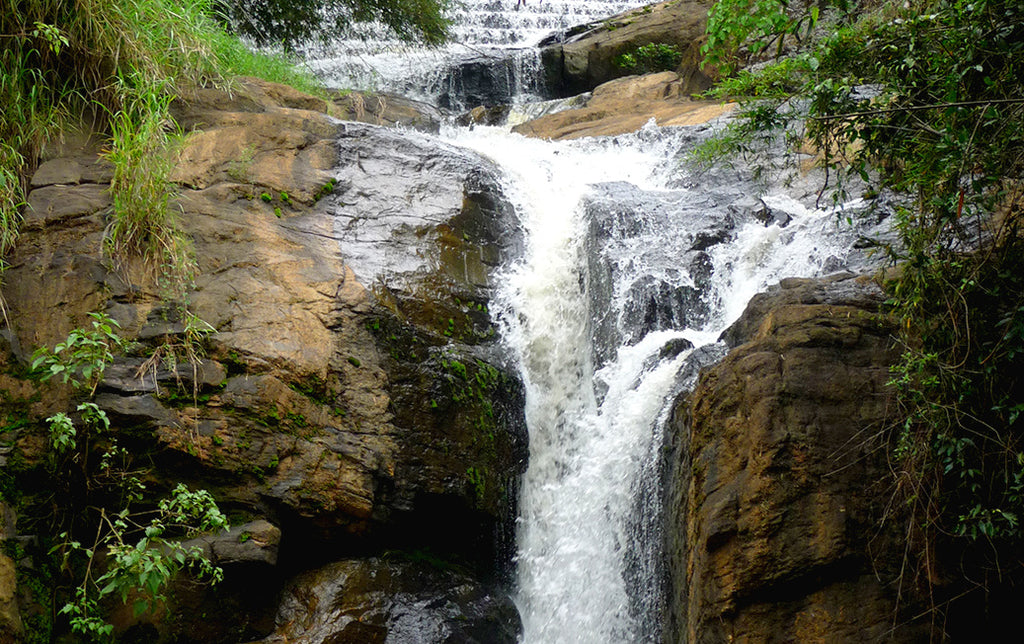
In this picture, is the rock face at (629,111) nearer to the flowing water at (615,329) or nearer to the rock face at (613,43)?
the rock face at (613,43)

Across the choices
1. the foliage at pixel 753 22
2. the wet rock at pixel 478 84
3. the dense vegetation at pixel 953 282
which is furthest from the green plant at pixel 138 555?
the wet rock at pixel 478 84

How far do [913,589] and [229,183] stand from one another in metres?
5.15

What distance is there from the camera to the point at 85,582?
3.81 m

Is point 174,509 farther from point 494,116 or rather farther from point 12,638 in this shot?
point 494,116

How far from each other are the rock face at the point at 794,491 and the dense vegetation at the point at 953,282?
0.18m

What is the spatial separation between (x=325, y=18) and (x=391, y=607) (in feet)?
26.8

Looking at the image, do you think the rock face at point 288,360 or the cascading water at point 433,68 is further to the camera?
the cascading water at point 433,68

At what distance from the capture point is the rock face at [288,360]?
14.4ft

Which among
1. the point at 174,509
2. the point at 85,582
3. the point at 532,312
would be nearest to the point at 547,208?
the point at 532,312

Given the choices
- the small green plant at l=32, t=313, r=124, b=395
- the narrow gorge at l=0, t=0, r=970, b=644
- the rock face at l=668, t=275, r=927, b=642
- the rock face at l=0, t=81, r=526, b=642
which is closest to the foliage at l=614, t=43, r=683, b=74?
the narrow gorge at l=0, t=0, r=970, b=644

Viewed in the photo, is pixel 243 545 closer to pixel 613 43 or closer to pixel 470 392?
pixel 470 392

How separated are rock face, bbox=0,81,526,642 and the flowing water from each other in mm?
308

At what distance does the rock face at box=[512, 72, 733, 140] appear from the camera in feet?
32.2

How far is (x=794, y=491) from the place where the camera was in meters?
3.73
